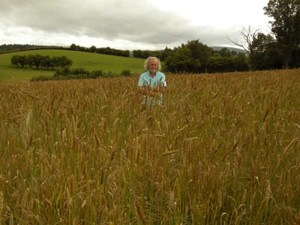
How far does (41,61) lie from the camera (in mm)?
57219

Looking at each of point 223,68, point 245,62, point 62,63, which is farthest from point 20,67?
point 245,62

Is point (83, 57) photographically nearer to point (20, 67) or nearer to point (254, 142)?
point (20, 67)

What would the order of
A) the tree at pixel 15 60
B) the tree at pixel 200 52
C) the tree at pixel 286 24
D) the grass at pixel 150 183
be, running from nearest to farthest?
the grass at pixel 150 183
the tree at pixel 286 24
the tree at pixel 200 52
the tree at pixel 15 60

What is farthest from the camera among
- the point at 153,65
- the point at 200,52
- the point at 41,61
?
the point at 41,61

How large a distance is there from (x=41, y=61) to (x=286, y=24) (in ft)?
166

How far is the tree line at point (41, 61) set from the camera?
184 ft

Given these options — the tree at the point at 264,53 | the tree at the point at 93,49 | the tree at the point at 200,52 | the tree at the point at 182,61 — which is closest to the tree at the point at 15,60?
the tree at the point at 182,61

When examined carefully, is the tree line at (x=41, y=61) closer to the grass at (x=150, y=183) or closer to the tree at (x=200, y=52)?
the tree at (x=200, y=52)

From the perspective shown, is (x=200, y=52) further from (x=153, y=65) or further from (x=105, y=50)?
(x=153, y=65)

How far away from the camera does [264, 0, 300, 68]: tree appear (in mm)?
39312

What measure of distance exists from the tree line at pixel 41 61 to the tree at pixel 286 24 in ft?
142

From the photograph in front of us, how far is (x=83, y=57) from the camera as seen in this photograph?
6838cm

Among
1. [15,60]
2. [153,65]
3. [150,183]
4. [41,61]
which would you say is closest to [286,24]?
[153,65]

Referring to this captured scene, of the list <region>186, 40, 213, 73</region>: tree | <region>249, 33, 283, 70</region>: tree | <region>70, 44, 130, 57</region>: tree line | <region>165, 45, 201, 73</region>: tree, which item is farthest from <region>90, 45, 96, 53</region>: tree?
<region>249, 33, 283, 70</region>: tree
